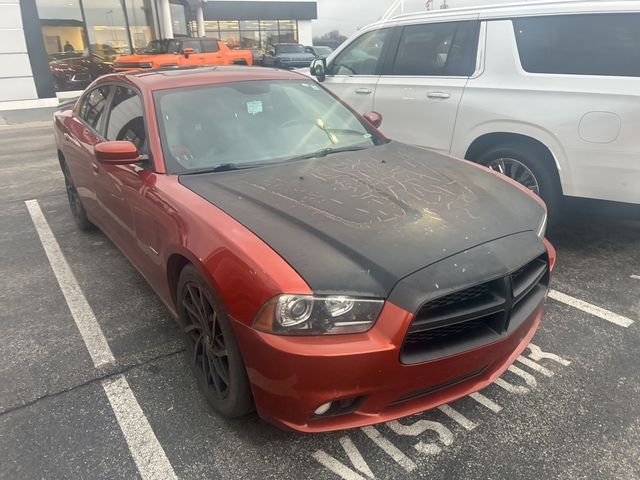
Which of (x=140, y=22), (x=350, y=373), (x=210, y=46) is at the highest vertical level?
(x=140, y=22)

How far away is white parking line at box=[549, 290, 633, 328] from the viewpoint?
3.25 m

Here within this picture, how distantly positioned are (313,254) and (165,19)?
22005mm

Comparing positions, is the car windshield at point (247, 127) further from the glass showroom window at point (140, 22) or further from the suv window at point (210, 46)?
the glass showroom window at point (140, 22)

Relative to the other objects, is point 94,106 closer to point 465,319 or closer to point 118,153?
point 118,153

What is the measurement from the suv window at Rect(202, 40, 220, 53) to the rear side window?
15075 mm

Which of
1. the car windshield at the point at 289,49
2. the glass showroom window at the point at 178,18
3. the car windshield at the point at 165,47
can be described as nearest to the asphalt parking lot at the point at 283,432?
the car windshield at the point at 165,47

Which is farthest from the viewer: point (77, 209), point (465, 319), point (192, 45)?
point (192, 45)

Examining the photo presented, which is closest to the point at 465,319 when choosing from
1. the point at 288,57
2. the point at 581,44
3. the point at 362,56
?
the point at 581,44

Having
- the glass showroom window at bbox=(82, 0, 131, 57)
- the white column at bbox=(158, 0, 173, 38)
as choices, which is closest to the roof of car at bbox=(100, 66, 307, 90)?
the glass showroom window at bbox=(82, 0, 131, 57)

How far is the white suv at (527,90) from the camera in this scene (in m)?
3.76

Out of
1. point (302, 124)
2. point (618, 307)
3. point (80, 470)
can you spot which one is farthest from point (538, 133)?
point (80, 470)

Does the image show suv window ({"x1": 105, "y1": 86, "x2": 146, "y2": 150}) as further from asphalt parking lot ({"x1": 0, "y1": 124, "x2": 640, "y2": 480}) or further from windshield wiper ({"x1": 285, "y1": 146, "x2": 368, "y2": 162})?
asphalt parking lot ({"x1": 0, "y1": 124, "x2": 640, "y2": 480})

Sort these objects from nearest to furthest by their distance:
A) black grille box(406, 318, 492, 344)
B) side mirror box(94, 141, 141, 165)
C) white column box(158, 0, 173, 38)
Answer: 1. black grille box(406, 318, 492, 344)
2. side mirror box(94, 141, 141, 165)
3. white column box(158, 0, 173, 38)

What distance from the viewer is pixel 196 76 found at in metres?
3.51
